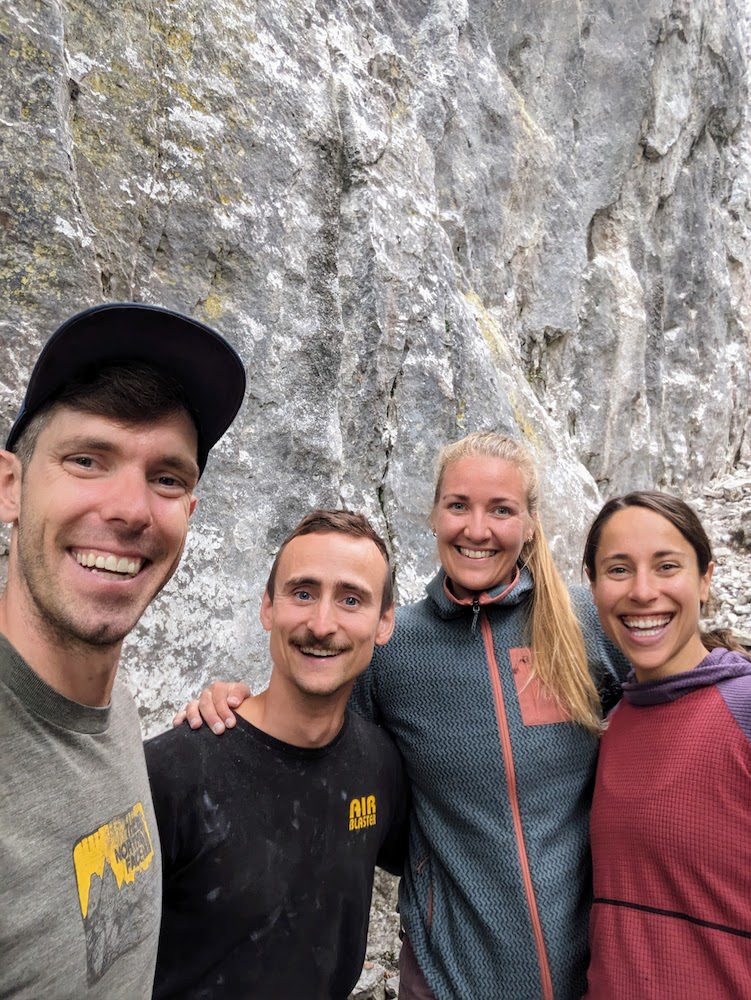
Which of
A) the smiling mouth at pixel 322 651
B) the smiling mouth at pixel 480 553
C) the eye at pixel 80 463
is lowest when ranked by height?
the smiling mouth at pixel 322 651

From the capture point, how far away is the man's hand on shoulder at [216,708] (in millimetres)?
2391

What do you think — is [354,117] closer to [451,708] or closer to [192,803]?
[451,708]

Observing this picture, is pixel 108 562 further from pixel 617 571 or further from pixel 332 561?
pixel 617 571

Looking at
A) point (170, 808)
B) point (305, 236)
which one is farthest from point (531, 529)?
point (305, 236)

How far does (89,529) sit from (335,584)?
3.38 ft

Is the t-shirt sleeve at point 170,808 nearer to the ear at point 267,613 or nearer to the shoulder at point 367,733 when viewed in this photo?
the ear at point 267,613

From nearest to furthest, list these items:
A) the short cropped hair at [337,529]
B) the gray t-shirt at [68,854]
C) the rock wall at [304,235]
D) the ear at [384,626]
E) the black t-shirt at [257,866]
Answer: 1. the gray t-shirt at [68,854]
2. the black t-shirt at [257,866]
3. the short cropped hair at [337,529]
4. the ear at [384,626]
5. the rock wall at [304,235]

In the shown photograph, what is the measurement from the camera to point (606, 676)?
3.09 m

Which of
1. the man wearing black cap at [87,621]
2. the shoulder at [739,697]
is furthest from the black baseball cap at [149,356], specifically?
the shoulder at [739,697]

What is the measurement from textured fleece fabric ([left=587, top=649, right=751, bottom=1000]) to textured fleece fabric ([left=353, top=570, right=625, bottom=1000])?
0.18 metres

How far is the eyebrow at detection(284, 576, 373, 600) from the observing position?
2.52 m

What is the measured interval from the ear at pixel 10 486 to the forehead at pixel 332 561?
1.03 meters

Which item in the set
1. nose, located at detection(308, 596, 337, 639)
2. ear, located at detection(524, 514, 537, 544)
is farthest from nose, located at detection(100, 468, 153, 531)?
ear, located at detection(524, 514, 537, 544)

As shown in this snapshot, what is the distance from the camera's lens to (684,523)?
2.76 m
